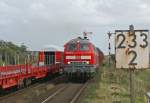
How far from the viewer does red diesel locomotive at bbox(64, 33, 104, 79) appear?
104 feet

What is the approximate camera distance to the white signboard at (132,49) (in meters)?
8.23

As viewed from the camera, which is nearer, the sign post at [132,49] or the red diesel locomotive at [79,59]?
the sign post at [132,49]

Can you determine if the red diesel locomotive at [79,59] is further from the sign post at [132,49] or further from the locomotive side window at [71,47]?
the sign post at [132,49]

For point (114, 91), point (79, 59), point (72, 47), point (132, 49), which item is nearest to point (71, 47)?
point (72, 47)

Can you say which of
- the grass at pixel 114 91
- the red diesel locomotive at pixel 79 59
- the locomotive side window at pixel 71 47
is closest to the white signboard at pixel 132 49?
the grass at pixel 114 91

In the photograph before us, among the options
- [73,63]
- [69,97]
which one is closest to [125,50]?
[69,97]

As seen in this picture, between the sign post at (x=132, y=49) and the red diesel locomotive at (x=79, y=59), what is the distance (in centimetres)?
2326

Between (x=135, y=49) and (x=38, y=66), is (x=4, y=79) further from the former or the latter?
(x=135, y=49)

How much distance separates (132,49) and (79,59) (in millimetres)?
23965

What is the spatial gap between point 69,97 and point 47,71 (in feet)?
44.1

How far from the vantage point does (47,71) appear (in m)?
35.7

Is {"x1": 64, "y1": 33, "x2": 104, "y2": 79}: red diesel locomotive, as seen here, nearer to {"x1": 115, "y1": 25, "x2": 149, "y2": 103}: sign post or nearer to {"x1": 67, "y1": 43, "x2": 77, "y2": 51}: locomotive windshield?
{"x1": 67, "y1": 43, "x2": 77, "y2": 51}: locomotive windshield

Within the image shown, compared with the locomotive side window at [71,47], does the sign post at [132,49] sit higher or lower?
lower

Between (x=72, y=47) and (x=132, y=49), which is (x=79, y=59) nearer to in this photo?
(x=72, y=47)
